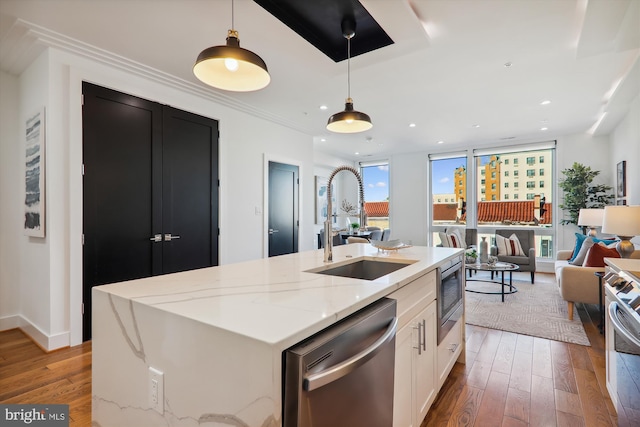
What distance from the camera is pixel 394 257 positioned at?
206cm

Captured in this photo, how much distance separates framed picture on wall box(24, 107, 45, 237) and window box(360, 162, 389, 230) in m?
6.63

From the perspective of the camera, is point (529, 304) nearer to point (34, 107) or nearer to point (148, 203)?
point (148, 203)

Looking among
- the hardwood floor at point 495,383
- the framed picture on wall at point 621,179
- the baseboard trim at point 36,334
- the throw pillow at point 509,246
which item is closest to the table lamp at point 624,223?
the hardwood floor at point 495,383

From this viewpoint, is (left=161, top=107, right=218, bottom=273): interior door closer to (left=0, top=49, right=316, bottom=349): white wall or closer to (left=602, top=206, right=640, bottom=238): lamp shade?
(left=0, top=49, right=316, bottom=349): white wall

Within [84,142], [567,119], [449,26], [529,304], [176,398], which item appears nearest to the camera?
[176,398]

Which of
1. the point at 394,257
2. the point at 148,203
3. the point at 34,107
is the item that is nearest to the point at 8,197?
the point at 34,107

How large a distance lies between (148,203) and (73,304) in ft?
3.73

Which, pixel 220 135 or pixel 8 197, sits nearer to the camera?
pixel 8 197

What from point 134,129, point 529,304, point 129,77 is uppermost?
point 129,77

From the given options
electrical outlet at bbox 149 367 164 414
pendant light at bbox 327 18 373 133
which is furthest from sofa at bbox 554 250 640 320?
electrical outlet at bbox 149 367 164 414

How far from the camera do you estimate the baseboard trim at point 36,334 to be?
8.81ft

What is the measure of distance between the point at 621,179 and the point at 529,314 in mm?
2942

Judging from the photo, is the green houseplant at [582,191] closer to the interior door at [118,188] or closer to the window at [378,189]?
the window at [378,189]

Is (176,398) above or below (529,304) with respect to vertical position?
above
